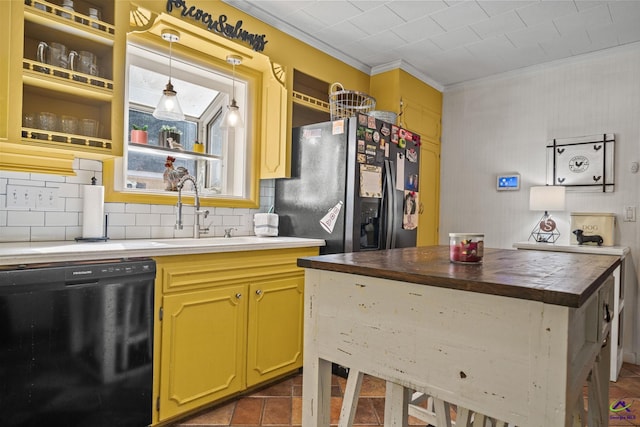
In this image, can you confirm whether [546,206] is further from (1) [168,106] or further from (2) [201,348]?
(1) [168,106]

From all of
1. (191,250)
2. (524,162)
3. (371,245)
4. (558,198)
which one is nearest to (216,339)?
(191,250)

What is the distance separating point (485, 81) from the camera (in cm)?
421

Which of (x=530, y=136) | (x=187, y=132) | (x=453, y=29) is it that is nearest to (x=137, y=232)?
(x=187, y=132)

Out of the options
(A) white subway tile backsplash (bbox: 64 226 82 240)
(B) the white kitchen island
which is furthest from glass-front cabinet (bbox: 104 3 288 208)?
(B) the white kitchen island

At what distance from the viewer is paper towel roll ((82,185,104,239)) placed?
7.21ft

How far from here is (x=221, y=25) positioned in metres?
2.69

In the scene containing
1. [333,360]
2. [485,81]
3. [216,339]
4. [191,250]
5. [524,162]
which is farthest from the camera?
[485,81]

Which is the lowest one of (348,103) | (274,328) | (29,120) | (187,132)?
(274,328)

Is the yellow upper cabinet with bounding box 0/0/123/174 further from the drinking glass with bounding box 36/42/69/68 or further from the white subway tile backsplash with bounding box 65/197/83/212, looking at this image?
the white subway tile backsplash with bounding box 65/197/83/212

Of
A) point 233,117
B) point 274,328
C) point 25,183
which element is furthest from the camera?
point 233,117

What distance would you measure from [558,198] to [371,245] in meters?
1.83

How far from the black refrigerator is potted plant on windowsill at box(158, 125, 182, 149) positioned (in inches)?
32.6

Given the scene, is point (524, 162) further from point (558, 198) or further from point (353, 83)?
point (353, 83)

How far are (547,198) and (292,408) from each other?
2795 millimetres
